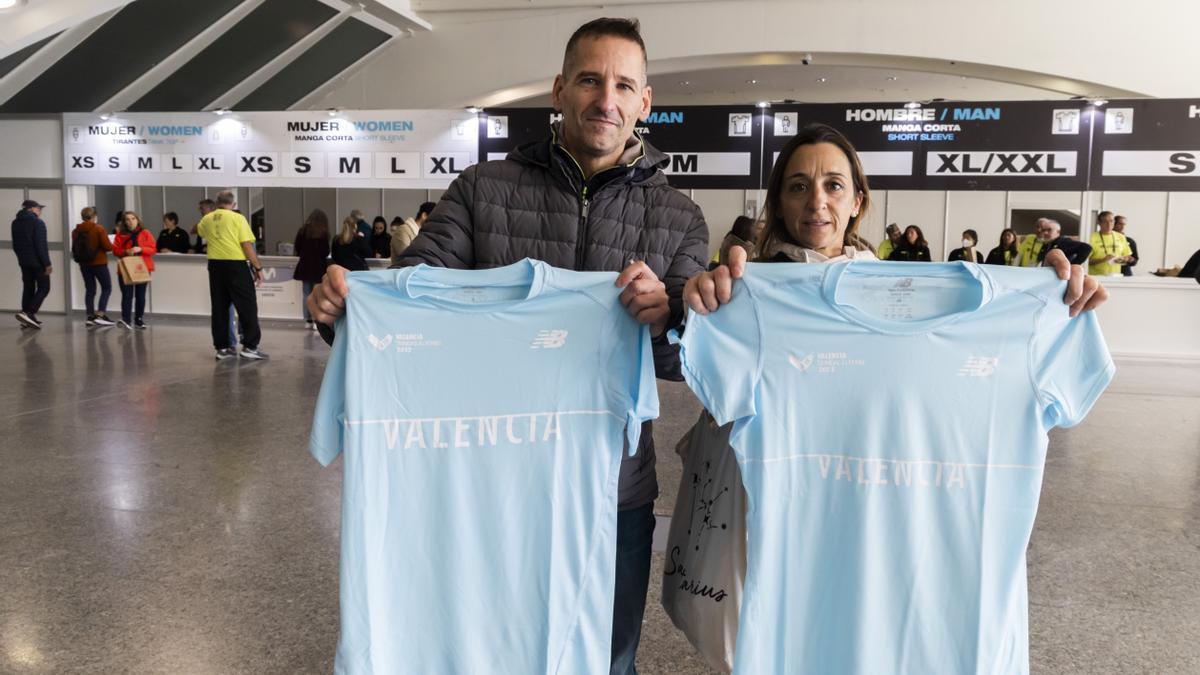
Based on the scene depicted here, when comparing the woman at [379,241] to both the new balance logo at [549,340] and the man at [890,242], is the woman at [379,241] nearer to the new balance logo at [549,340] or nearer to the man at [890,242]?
the man at [890,242]

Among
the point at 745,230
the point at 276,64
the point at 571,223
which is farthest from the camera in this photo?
the point at 276,64

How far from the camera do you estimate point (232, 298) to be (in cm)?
877

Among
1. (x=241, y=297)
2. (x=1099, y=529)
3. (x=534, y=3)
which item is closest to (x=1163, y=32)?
(x=534, y=3)

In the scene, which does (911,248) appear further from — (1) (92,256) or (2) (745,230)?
(1) (92,256)

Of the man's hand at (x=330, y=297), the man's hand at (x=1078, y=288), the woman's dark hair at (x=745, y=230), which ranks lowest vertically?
the man's hand at (x=330, y=297)

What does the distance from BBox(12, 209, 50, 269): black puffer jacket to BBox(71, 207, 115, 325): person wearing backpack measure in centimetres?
37

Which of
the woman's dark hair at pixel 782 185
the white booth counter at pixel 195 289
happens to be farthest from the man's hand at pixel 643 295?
the white booth counter at pixel 195 289

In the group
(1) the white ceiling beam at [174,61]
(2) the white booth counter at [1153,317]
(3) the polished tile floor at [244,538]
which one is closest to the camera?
(3) the polished tile floor at [244,538]

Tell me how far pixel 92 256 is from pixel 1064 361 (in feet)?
40.0

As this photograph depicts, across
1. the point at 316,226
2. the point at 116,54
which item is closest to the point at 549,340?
the point at 316,226

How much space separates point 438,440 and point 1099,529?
3.47m

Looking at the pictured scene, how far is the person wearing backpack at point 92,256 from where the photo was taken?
11.1 metres

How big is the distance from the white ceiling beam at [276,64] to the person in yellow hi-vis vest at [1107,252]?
34.0 ft

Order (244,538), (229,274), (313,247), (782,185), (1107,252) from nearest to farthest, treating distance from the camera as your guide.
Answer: (782,185) < (244,538) < (229,274) < (1107,252) < (313,247)
